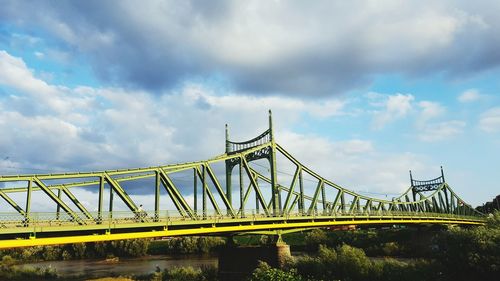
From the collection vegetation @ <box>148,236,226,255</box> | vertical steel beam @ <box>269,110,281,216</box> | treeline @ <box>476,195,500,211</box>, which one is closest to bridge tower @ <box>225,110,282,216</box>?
vertical steel beam @ <box>269,110,281,216</box>

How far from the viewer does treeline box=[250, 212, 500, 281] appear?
2962cm

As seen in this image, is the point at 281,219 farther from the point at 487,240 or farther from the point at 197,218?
the point at 487,240

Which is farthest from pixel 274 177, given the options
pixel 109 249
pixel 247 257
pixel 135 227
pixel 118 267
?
pixel 109 249

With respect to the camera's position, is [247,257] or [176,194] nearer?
[176,194]

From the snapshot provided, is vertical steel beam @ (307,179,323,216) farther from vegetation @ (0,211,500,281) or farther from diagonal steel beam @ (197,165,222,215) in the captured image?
diagonal steel beam @ (197,165,222,215)

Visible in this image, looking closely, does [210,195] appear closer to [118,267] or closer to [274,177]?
[274,177]

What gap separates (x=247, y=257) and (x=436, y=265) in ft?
62.9

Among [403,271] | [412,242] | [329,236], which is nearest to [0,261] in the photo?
[329,236]

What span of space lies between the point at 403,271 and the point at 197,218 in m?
18.7

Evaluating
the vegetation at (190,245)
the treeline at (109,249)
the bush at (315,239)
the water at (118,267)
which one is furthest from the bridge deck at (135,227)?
the treeline at (109,249)

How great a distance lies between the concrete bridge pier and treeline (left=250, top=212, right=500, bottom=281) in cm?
150

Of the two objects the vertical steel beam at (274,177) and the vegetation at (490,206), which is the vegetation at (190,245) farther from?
the vegetation at (490,206)

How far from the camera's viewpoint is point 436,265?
107 feet

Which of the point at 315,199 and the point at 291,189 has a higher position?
the point at 291,189
